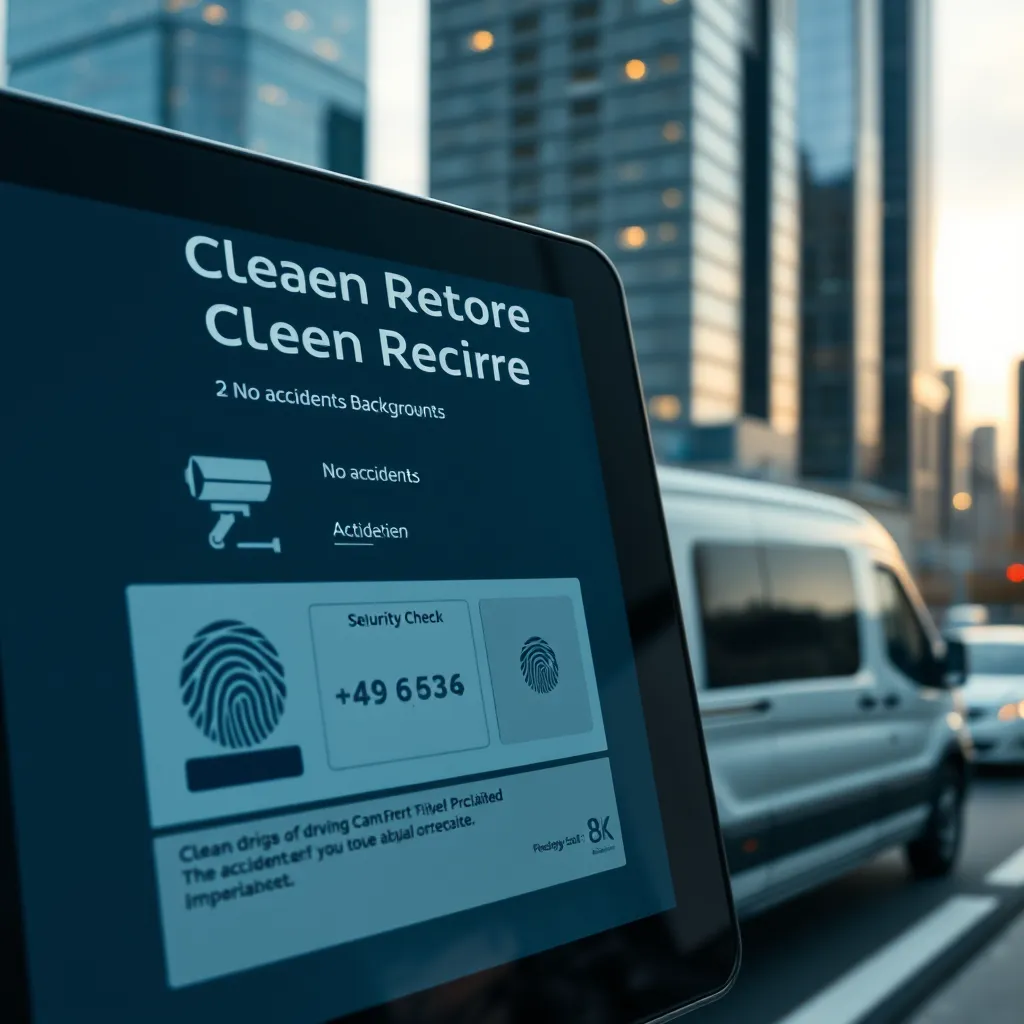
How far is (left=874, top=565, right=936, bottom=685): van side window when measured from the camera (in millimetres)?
7438

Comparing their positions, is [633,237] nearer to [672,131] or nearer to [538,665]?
[672,131]

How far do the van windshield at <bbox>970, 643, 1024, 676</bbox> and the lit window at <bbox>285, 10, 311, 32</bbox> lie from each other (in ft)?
233

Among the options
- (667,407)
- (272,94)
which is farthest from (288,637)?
(272,94)

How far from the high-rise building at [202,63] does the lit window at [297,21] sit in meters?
0.06

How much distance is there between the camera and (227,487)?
2.85 feet

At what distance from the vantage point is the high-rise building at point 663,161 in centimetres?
6009

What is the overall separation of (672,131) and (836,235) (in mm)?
28455

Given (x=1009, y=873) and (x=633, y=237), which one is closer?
(x=1009, y=873)

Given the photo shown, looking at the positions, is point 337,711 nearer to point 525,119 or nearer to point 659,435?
point 659,435

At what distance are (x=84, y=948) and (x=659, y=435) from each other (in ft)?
184

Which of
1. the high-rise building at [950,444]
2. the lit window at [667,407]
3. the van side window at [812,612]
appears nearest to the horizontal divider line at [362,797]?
the van side window at [812,612]

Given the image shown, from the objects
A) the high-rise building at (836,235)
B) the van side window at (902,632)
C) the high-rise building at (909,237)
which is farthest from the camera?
the high-rise building at (909,237)

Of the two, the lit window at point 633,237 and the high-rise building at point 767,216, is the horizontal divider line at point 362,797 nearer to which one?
the lit window at point 633,237

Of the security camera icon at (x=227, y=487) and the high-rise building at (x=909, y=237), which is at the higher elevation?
the high-rise building at (x=909, y=237)
